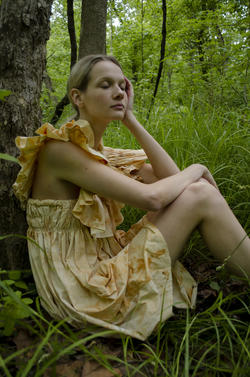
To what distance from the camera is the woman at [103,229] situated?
4.60ft

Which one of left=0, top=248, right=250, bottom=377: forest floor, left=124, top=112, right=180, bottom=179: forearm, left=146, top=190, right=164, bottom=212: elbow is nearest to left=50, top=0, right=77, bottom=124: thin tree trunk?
left=124, top=112, right=180, bottom=179: forearm

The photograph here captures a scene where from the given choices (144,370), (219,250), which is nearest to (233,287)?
(219,250)

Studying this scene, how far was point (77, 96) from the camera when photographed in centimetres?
174

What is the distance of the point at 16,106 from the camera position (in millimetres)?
1671

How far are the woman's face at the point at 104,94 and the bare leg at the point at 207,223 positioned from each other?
617mm

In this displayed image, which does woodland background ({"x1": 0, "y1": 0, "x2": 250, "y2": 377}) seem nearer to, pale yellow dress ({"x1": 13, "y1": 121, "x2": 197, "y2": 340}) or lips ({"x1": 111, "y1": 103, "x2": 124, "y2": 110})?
pale yellow dress ({"x1": 13, "y1": 121, "x2": 197, "y2": 340})

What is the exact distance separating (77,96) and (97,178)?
2.00 ft

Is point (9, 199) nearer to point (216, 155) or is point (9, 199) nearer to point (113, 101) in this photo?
point (113, 101)

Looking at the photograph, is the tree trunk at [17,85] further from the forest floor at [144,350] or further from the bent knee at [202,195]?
the bent knee at [202,195]

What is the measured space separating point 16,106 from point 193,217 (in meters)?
1.15

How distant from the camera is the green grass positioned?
1098mm

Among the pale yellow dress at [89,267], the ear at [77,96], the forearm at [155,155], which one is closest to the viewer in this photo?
the pale yellow dress at [89,267]

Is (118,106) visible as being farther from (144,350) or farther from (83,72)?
(144,350)

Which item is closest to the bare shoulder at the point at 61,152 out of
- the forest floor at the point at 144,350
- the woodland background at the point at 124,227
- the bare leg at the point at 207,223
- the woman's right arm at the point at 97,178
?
the woman's right arm at the point at 97,178
